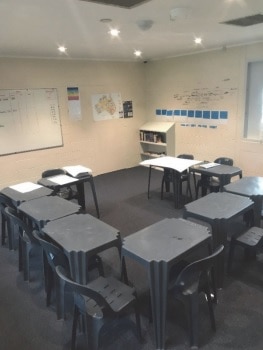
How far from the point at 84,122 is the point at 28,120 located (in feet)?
3.84

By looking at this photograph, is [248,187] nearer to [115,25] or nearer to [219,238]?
[219,238]

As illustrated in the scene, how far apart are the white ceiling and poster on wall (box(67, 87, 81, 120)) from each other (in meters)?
0.72

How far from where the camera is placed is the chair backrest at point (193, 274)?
1788 mm

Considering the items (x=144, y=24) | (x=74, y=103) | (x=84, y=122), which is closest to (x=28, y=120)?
(x=74, y=103)

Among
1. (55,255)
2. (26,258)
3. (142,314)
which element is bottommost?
(142,314)

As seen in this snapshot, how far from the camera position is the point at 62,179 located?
3.82m

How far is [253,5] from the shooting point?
2.57 meters

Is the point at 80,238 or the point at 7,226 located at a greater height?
the point at 80,238

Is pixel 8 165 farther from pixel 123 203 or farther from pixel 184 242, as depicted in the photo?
pixel 184 242

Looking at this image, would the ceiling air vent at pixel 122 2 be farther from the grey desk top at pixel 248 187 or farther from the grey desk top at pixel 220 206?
the grey desk top at pixel 248 187

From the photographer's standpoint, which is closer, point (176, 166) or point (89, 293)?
point (89, 293)

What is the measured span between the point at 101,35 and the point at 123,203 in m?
2.48

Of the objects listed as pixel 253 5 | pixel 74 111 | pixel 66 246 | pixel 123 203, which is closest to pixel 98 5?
pixel 253 5

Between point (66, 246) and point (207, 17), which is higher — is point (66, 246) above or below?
below
